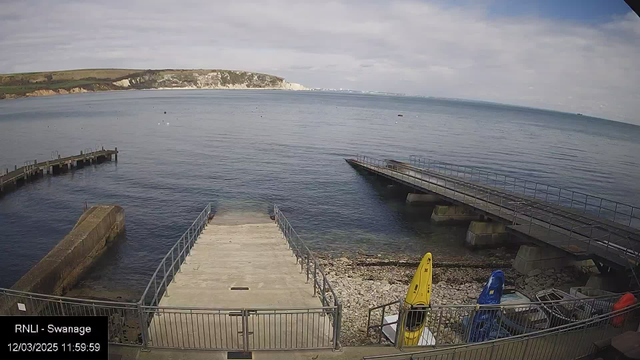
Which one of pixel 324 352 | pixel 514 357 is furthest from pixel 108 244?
pixel 514 357

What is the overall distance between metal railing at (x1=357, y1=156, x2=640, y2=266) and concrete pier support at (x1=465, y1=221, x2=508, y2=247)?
1214 millimetres

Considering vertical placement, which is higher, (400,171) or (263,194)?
(400,171)

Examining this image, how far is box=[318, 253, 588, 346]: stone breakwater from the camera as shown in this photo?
55.9ft

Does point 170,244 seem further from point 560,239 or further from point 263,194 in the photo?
point 560,239

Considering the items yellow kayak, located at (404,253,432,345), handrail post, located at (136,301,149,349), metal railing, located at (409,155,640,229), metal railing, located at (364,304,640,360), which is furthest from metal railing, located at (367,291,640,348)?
metal railing, located at (409,155,640,229)

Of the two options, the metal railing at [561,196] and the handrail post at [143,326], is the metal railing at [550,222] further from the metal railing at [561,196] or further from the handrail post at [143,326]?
the handrail post at [143,326]

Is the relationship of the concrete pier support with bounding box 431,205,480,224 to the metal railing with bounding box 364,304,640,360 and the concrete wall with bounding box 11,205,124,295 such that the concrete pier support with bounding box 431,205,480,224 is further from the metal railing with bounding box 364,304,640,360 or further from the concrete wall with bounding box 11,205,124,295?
the concrete wall with bounding box 11,205,124,295

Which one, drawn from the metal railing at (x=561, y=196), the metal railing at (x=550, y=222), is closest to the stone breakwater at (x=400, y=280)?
the metal railing at (x=550, y=222)

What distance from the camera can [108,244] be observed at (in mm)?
25219

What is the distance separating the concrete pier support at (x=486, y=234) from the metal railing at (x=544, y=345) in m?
16.9

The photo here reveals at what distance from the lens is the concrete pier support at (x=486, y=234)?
86.2ft

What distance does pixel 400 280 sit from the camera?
20.2 meters

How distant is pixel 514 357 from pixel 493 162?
184 feet

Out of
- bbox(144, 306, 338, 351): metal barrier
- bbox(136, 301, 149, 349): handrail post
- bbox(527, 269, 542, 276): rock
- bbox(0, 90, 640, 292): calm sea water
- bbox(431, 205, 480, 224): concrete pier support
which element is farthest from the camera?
bbox(431, 205, 480, 224): concrete pier support
